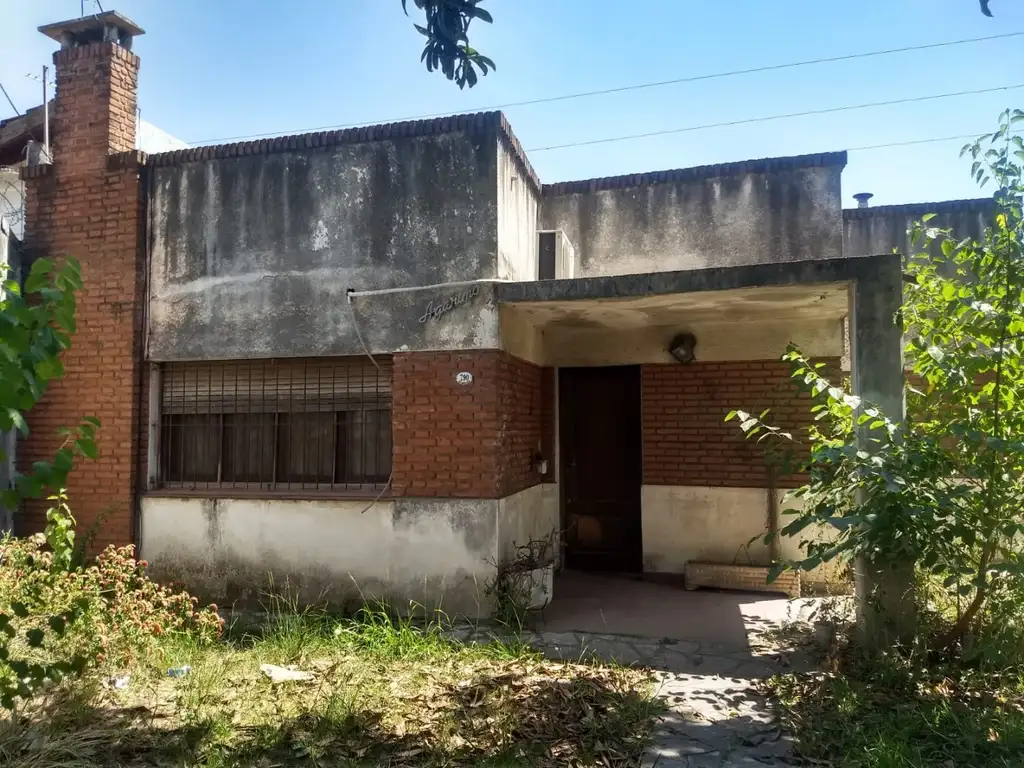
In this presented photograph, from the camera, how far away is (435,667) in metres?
4.98

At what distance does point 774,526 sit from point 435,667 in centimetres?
414

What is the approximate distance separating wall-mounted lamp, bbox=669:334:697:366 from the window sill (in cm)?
343

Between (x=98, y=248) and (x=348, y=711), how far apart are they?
5449mm

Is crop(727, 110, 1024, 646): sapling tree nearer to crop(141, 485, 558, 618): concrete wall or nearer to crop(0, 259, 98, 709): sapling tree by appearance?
crop(141, 485, 558, 618): concrete wall

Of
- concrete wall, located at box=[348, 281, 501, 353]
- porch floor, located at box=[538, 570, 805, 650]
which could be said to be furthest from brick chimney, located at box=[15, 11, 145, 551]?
porch floor, located at box=[538, 570, 805, 650]

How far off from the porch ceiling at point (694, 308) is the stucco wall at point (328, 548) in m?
1.91

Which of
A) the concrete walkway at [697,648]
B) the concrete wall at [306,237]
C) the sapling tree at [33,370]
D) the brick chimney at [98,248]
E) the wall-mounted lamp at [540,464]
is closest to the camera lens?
the sapling tree at [33,370]

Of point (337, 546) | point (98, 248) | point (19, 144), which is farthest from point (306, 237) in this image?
point (19, 144)

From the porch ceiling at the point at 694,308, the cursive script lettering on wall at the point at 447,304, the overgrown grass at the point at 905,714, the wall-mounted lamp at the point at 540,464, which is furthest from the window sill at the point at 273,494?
the overgrown grass at the point at 905,714

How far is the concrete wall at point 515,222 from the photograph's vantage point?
251 inches

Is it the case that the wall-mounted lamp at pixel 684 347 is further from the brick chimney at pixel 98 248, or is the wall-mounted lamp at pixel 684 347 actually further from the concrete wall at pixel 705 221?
Result: the brick chimney at pixel 98 248

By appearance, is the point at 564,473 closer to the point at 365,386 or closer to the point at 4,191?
the point at 365,386

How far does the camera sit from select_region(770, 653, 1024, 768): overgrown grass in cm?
355

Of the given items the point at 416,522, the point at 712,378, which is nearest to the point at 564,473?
the point at 712,378
